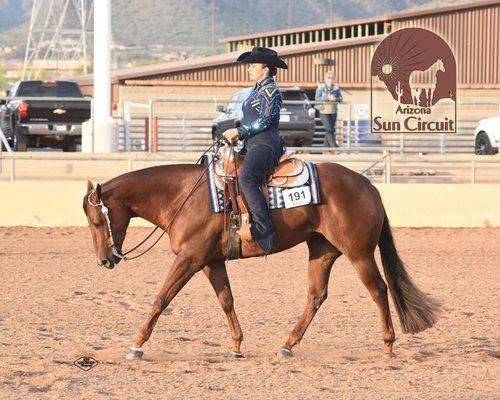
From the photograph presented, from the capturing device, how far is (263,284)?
13406 millimetres

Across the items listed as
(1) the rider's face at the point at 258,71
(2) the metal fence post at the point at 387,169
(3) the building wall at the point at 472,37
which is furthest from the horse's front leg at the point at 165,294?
(3) the building wall at the point at 472,37

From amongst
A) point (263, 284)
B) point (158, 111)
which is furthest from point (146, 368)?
point (158, 111)

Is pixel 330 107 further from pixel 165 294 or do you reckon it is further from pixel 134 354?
pixel 134 354

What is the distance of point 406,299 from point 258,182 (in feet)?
5.23

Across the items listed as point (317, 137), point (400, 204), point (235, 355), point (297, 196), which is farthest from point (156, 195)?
point (317, 137)

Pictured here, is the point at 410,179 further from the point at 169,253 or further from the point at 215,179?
the point at 215,179

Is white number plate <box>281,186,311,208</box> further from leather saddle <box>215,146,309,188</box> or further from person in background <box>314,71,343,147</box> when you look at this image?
person in background <box>314,71,343,147</box>

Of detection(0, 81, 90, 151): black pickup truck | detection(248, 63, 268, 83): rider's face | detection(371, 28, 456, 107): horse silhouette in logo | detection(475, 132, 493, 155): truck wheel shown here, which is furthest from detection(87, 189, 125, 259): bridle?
detection(475, 132, 493, 155): truck wheel

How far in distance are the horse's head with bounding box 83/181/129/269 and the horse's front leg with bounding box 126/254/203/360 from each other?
54 cm

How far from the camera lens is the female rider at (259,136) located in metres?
9.06

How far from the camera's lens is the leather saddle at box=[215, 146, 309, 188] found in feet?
30.2

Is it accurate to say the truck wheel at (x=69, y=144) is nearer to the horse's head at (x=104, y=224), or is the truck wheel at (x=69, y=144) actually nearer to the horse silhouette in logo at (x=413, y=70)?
the horse silhouette in logo at (x=413, y=70)

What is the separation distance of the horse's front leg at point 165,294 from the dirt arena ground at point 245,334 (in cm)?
16

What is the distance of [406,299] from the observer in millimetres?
9602
